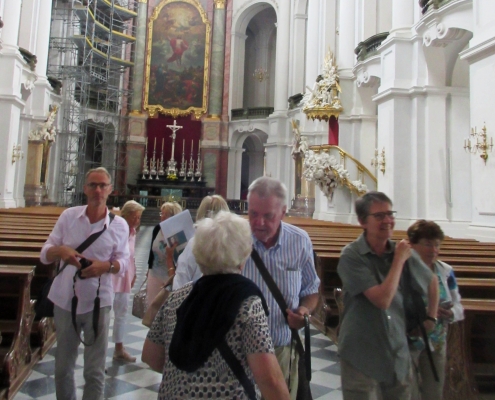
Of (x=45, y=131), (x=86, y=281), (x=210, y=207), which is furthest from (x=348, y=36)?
(x=86, y=281)

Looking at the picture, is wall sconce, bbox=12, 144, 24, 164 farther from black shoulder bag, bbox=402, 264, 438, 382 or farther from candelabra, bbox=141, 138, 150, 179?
black shoulder bag, bbox=402, 264, 438, 382

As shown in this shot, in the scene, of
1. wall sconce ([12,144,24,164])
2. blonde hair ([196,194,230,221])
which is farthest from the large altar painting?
blonde hair ([196,194,230,221])

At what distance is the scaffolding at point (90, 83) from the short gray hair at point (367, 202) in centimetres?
1749

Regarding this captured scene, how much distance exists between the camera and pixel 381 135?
10.9 m

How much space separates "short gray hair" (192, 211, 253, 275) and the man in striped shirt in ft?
1.46

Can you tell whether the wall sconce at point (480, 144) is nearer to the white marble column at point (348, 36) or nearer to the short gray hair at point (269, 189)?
the short gray hair at point (269, 189)

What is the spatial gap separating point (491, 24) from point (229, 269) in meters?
7.22

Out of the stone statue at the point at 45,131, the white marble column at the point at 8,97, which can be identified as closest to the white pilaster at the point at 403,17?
the white marble column at the point at 8,97

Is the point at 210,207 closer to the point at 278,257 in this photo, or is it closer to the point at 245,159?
the point at 278,257

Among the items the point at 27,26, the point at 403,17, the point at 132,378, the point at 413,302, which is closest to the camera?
the point at 413,302

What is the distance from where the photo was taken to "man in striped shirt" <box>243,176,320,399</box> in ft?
6.93

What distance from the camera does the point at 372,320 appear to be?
2.12 meters

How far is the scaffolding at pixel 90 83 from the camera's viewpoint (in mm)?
19016

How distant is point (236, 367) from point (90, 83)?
20.1 meters
